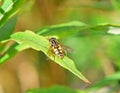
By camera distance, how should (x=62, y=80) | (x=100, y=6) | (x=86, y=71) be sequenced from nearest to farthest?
(x=100, y=6), (x=62, y=80), (x=86, y=71)

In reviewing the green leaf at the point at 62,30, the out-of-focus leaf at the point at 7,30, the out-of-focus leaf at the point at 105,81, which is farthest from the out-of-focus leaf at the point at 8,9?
the out-of-focus leaf at the point at 105,81

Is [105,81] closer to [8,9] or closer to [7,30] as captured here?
[7,30]

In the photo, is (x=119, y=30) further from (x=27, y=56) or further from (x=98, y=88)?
(x=27, y=56)

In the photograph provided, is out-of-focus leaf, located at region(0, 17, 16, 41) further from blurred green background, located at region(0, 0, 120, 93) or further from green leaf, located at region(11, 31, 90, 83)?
blurred green background, located at region(0, 0, 120, 93)

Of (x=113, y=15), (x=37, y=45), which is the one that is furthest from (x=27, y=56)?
(x=37, y=45)

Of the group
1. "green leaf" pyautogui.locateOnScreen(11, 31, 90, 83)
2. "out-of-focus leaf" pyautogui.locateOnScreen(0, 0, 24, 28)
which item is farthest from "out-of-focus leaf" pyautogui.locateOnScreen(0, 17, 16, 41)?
"green leaf" pyautogui.locateOnScreen(11, 31, 90, 83)

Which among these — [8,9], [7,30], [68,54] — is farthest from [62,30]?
[68,54]
